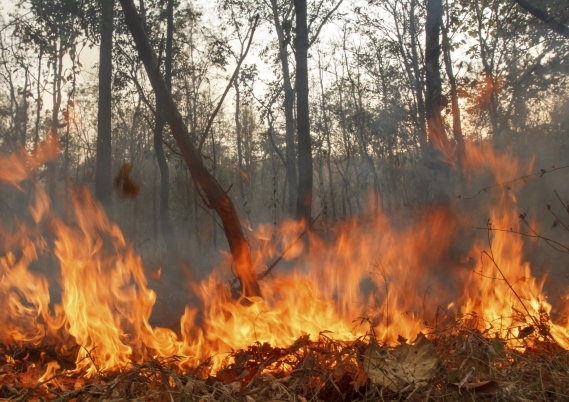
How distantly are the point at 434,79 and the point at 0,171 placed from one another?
16.8 m

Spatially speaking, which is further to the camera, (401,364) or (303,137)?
(303,137)

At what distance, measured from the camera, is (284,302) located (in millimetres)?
4836

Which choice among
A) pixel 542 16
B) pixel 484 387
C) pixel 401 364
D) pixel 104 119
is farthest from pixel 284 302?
pixel 104 119

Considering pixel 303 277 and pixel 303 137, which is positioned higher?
pixel 303 137

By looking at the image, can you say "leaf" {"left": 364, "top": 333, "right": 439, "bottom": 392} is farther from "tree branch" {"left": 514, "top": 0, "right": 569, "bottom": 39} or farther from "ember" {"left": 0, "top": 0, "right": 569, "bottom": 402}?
"tree branch" {"left": 514, "top": 0, "right": 569, "bottom": 39}

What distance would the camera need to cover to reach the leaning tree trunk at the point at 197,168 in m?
5.12

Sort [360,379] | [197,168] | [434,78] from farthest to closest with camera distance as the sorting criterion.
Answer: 1. [434,78]
2. [197,168]
3. [360,379]

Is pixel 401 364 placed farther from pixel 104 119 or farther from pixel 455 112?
pixel 455 112

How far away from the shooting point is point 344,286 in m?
8.85

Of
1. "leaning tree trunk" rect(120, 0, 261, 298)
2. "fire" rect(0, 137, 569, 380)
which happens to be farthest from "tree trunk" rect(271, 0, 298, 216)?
"leaning tree trunk" rect(120, 0, 261, 298)

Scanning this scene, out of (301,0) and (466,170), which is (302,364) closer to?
(301,0)

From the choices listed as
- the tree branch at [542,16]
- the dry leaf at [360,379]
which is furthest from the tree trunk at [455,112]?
the dry leaf at [360,379]

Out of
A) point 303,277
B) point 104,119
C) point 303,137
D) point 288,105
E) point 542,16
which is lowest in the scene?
point 303,277

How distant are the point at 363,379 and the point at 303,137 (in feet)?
28.9
